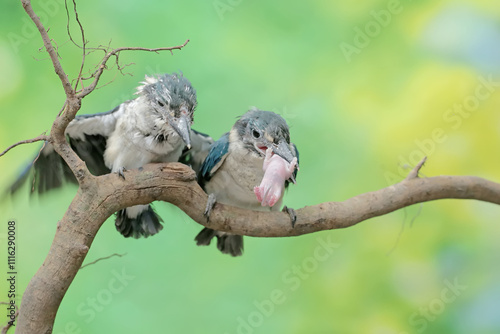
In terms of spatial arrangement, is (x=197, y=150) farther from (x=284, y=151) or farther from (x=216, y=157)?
(x=284, y=151)

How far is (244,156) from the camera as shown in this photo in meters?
2.26

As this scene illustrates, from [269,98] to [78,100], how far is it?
5.47 feet

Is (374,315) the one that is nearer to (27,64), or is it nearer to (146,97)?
(146,97)

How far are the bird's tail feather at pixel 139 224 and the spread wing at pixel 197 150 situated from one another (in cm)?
29

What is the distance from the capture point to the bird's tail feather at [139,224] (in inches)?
97.0

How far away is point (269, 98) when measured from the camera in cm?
327

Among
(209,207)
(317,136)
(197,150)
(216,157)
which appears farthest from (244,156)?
(317,136)

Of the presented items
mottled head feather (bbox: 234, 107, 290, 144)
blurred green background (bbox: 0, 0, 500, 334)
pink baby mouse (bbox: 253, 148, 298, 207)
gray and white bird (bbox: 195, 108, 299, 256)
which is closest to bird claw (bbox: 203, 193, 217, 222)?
gray and white bird (bbox: 195, 108, 299, 256)

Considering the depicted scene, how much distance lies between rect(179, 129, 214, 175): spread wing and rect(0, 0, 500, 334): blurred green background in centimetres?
57

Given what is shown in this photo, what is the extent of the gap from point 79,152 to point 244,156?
2.47 feet

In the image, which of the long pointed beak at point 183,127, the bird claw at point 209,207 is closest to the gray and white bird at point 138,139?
the long pointed beak at point 183,127

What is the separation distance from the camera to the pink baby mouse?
1914mm

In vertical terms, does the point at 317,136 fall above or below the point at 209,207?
above

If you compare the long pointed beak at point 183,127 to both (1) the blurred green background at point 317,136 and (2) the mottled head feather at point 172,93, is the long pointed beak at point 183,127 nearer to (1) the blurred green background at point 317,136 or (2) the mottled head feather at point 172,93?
(2) the mottled head feather at point 172,93
